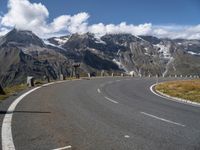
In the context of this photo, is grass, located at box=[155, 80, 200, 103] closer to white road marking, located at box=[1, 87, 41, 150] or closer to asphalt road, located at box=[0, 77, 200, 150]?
asphalt road, located at box=[0, 77, 200, 150]

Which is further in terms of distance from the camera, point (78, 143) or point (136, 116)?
point (136, 116)

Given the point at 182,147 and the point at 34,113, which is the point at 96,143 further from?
the point at 34,113

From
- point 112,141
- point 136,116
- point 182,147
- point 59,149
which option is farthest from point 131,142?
point 136,116

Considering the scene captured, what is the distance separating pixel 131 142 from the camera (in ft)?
28.4

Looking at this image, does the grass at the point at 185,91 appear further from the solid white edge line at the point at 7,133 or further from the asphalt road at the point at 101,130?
the solid white edge line at the point at 7,133

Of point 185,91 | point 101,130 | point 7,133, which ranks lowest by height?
point 185,91

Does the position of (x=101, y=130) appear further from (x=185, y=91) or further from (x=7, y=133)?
(x=185, y=91)

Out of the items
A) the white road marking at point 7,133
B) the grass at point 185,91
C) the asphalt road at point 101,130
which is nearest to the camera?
the white road marking at point 7,133

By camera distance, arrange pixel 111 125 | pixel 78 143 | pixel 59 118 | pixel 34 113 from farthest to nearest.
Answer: pixel 34 113 < pixel 59 118 < pixel 111 125 < pixel 78 143

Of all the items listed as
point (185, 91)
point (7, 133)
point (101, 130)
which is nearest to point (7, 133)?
point (7, 133)

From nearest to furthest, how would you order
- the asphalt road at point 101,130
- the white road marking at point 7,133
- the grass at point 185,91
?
the white road marking at point 7,133
the asphalt road at point 101,130
the grass at point 185,91

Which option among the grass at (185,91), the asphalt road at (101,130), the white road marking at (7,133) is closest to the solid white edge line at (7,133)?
the white road marking at (7,133)

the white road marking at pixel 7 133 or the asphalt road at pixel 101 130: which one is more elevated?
the white road marking at pixel 7 133

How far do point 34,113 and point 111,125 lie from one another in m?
3.74
